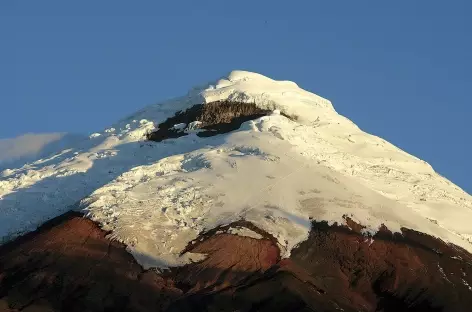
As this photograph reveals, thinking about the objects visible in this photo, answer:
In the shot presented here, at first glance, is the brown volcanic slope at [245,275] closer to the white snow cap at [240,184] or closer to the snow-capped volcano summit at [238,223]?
the snow-capped volcano summit at [238,223]

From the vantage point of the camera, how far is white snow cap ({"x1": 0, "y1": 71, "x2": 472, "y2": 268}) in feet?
341

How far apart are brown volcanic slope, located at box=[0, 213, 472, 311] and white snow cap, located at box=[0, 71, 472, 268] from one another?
6.94 ft

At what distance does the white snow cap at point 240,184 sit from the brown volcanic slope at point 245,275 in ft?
6.94

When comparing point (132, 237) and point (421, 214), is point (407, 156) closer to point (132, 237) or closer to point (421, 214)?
point (421, 214)

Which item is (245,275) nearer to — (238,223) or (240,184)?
(238,223)

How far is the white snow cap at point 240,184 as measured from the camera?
10394cm

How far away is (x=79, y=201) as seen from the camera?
109062 millimetres

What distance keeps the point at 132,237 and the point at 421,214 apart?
30078 millimetres

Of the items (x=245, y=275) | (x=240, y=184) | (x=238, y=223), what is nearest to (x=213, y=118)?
(x=240, y=184)

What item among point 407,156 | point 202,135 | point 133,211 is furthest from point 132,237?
point 407,156

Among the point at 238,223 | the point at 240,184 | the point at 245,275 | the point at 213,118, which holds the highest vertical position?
the point at 213,118

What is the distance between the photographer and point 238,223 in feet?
339

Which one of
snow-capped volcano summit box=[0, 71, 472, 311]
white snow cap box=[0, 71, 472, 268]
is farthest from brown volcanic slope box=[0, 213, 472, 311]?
white snow cap box=[0, 71, 472, 268]

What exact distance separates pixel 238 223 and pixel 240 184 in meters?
7.45
